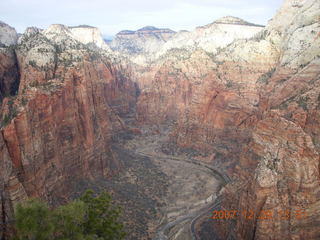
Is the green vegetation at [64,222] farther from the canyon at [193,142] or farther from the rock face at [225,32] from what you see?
the rock face at [225,32]

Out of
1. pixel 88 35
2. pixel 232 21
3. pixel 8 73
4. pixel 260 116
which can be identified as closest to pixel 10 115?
pixel 8 73

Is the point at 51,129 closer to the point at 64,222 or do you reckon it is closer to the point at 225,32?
the point at 64,222

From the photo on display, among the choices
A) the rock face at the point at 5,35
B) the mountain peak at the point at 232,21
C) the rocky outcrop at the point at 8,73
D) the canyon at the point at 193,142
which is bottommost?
the canyon at the point at 193,142

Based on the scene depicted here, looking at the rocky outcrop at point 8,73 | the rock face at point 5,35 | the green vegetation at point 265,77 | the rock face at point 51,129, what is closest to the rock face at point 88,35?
the rock face at point 5,35

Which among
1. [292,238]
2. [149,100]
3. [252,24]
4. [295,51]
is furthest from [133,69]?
[292,238]

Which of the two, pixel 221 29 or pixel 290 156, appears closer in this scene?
pixel 290 156

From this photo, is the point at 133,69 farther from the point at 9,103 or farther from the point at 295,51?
the point at 9,103
